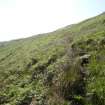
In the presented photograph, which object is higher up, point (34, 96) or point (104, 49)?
point (104, 49)

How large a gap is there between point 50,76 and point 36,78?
52.3 inches

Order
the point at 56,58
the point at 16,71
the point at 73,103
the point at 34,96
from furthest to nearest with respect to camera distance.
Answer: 1. the point at 16,71
2. the point at 56,58
3. the point at 34,96
4. the point at 73,103

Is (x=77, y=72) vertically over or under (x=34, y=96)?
over

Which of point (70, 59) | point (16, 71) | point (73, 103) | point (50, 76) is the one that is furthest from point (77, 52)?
point (16, 71)

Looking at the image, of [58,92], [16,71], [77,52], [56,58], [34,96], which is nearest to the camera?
[58,92]

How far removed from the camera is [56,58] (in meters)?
15.3

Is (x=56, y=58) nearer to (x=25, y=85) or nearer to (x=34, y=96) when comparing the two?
(x=25, y=85)

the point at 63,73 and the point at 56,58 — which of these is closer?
the point at 63,73

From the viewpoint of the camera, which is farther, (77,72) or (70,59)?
(70,59)

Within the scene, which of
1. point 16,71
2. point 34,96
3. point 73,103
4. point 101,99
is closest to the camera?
point 101,99

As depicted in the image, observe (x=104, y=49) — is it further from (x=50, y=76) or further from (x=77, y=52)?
(x=50, y=76)

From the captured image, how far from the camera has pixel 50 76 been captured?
41.4ft

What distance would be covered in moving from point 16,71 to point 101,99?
30.5ft

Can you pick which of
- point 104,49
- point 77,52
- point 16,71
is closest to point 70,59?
point 77,52
